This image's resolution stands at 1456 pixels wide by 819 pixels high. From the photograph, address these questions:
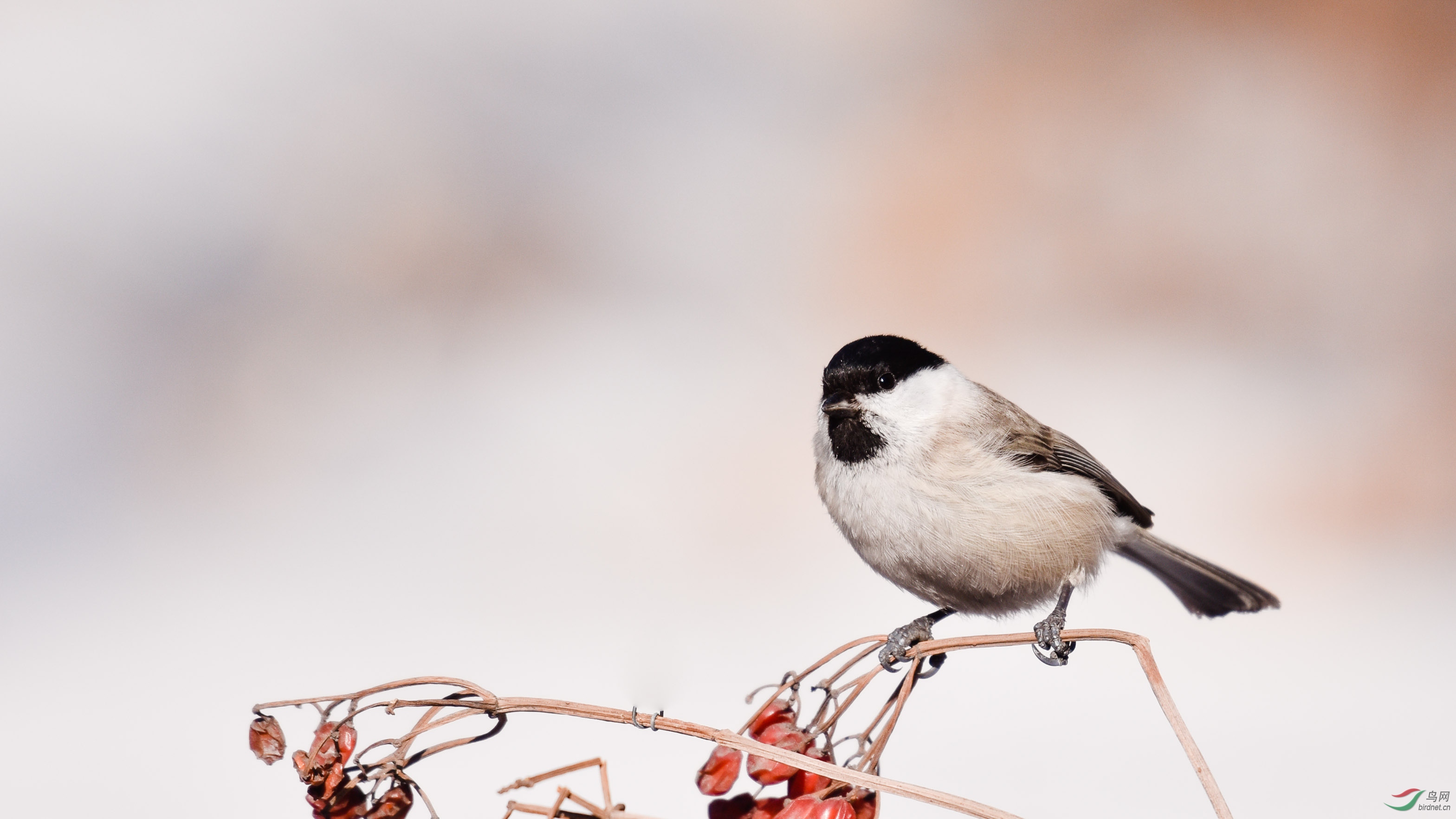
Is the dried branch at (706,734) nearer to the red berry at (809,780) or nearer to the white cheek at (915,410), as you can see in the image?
the red berry at (809,780)

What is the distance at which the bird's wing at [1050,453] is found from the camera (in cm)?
135

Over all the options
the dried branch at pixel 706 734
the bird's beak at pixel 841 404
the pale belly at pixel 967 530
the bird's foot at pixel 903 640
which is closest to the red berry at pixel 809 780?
the dried branch at pixel 706 734

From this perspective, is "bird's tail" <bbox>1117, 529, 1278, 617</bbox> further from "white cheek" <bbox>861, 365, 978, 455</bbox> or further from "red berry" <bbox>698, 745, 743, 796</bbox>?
"red berry" <bbox>698, 745, 743, 796</bbox>

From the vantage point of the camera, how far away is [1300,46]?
268 centimetres

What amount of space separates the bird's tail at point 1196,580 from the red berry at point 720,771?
1.00 m

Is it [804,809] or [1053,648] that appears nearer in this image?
[804,809]

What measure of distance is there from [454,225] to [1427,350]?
2972 millimetres

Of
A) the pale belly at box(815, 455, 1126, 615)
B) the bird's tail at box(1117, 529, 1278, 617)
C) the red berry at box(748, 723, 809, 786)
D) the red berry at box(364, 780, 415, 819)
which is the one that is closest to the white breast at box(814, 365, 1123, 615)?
the pale belly at box(815, 455, 1126, 615)

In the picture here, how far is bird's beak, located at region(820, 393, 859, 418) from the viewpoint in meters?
1.24

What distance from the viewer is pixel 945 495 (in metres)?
1.17

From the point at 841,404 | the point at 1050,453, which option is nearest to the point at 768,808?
the point at 841,404

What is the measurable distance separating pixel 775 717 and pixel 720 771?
7 cm

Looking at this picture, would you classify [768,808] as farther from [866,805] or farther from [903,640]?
[903,640]

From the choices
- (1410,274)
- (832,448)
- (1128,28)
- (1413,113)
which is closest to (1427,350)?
(1410,274)
